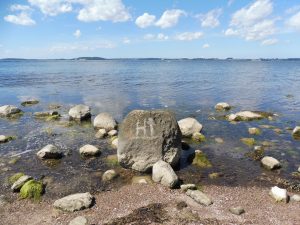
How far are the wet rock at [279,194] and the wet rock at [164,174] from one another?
4561 mm

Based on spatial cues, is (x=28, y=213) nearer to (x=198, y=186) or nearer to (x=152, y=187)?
(x=152, y=187)

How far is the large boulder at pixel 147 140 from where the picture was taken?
55.1 feet

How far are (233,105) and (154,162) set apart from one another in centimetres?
2344

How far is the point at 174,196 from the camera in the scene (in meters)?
13.9

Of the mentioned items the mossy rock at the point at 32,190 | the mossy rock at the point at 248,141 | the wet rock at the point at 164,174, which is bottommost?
the mossy rock at the point at 248,141

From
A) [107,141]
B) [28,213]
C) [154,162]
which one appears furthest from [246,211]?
[107,141]

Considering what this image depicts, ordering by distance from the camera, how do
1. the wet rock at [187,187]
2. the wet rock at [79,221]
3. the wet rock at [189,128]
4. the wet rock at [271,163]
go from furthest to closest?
1. the wet rock at [189,128]
2. the wet rock at [271,163]
3. the wet rock at [187,187]
4. the wet rock at [79,221]

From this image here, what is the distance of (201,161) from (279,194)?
17.3 ft

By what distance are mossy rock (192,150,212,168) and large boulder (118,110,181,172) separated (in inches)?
56.2

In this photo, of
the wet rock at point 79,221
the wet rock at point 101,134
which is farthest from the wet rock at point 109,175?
the wet rock at point 101,134

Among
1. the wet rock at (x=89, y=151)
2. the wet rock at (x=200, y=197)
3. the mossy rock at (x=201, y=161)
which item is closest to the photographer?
the wet rock at (x=200, y=197)

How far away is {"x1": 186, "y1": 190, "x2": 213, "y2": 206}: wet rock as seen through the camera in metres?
13.3

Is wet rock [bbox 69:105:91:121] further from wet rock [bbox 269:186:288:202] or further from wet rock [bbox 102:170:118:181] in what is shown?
wet rock [bbox 269:186:288:202]

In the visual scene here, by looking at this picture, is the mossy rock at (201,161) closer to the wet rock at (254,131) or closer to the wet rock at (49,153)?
the wet rock at (254,131)
